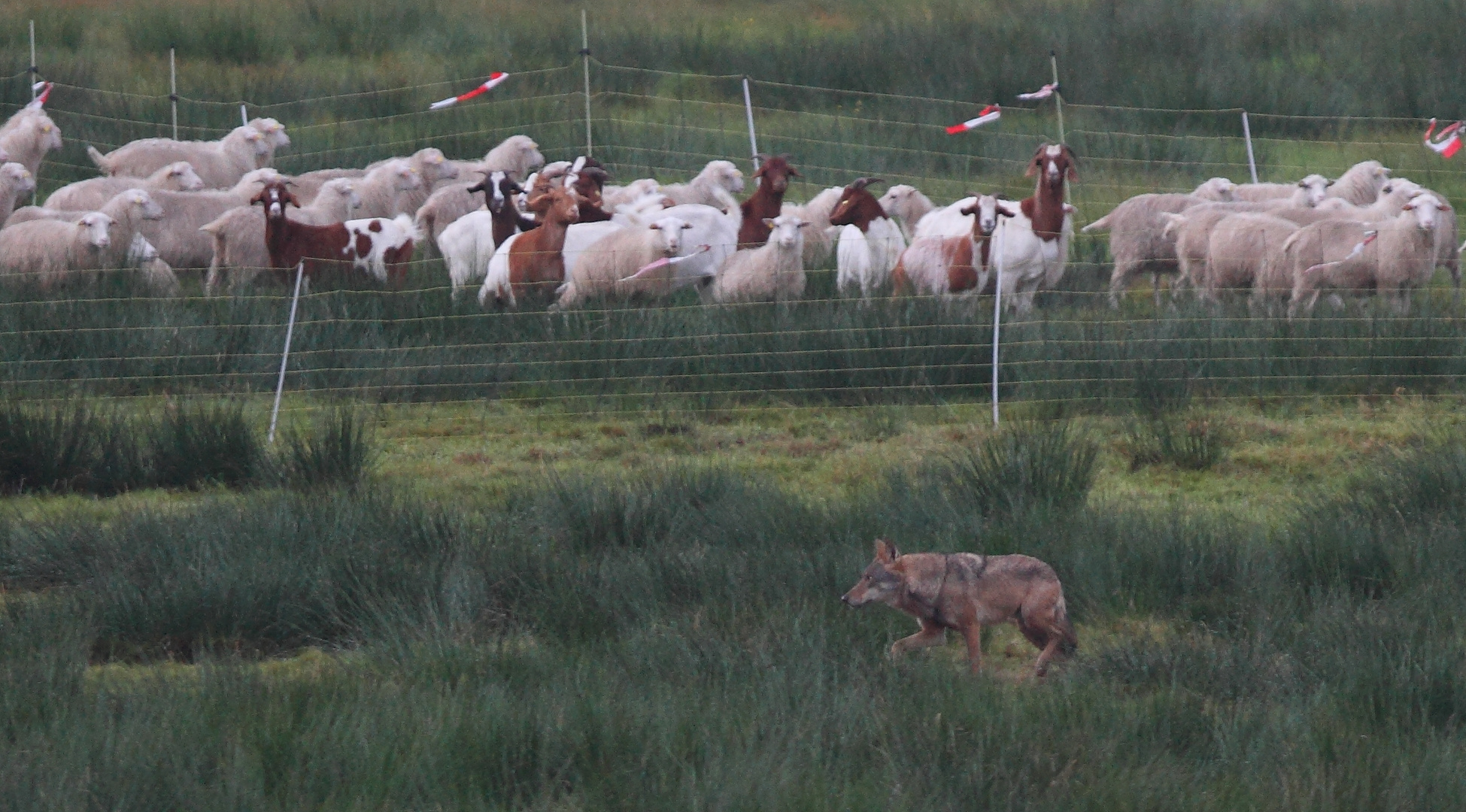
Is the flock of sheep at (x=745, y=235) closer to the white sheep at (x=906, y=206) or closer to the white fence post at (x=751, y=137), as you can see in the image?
the white sheep at (x=906, y=206)

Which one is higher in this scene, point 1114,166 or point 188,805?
point 1114,166

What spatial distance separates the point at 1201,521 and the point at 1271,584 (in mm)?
806

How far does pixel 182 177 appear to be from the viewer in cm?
1628

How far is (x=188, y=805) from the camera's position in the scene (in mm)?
4375

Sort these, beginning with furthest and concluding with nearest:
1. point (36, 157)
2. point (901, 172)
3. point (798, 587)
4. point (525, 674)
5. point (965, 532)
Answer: point (901, 172), point (36, 157), point (965, 532), point (798, 587), point (525, 674)

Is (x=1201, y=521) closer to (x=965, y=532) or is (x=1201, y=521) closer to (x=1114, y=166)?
(x=965, y=532)

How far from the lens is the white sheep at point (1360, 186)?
53.1 feet

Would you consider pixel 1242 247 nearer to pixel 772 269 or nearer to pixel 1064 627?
pixel 772 269

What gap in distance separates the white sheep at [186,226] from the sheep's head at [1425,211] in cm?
888

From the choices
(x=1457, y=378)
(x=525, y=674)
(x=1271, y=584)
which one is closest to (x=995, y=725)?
(x=525, y=674)

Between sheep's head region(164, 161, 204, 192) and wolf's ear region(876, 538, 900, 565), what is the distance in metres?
11.9

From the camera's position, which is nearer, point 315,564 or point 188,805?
point 188,805

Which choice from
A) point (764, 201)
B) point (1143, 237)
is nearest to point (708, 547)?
point (764, 201)

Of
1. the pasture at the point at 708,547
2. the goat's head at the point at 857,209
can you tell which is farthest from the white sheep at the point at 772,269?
the goat's head at the point at 857,209
